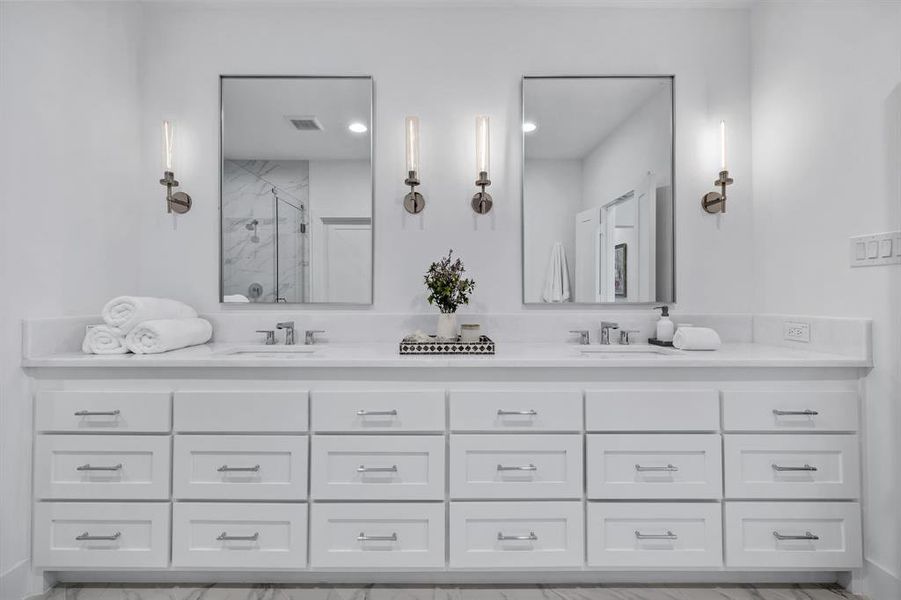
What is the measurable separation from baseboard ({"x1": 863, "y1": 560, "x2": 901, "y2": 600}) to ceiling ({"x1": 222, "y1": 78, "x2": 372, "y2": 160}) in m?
2.44

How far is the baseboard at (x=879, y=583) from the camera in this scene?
1.53 metres

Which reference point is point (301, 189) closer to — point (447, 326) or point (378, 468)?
point (447, 326)

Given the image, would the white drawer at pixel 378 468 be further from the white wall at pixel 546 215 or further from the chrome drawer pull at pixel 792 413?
the chrome drawer pull at pixel 792 413

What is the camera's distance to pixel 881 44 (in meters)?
1.57

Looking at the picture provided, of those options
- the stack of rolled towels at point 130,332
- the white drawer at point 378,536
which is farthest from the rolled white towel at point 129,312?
the white drawer at point 378,536

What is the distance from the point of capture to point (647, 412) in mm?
1613

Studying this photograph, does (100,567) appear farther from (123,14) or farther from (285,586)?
(123,14)

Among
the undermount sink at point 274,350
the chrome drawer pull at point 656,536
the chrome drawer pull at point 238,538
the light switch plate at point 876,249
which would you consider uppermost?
the light switch plate at point 876,249

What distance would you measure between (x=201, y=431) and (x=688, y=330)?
71.9 inches

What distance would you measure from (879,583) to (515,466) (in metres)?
1.25

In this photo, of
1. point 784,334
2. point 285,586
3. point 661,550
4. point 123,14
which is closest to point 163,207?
point 123,14

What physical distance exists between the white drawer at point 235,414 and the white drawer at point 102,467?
0.11 metres

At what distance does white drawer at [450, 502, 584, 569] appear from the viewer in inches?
63.0

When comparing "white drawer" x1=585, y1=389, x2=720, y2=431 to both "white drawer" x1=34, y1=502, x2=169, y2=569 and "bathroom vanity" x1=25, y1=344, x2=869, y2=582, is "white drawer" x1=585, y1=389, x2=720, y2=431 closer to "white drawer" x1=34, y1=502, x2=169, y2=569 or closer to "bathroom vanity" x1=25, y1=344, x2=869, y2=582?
"bathroom vanity" x1=25, y1=344, x2=869, y2=582
